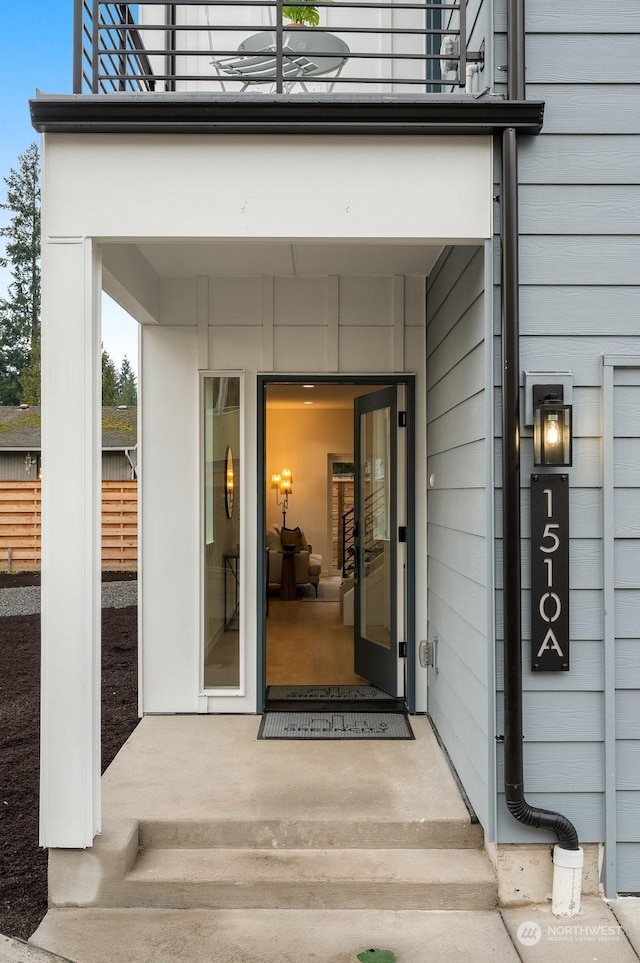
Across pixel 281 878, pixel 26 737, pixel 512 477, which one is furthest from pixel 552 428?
pixel 26 737

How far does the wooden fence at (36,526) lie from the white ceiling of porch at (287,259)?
26.7ft

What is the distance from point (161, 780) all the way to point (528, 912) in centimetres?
165

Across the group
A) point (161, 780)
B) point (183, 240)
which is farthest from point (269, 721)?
point (183, 240)

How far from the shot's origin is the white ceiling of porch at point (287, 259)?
3586 mm

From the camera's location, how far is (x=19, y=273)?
63.9 feet

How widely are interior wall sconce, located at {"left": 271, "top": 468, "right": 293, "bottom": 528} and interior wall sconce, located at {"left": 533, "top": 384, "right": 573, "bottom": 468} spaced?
805 cm

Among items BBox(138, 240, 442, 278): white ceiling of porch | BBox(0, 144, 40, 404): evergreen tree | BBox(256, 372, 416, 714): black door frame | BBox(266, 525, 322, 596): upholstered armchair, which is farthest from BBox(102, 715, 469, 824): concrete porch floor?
BBox(0, 144, 40, 404): evergreen tree

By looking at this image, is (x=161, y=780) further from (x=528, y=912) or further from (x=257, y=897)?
(x=528, y=912)

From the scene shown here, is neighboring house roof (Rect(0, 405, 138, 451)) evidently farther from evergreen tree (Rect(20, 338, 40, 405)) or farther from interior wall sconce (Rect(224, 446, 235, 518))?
interior wall sconce (Rect(224, 446, 235, 518))

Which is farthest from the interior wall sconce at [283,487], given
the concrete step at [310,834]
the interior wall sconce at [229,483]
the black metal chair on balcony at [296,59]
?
the concrete step at [310,834]

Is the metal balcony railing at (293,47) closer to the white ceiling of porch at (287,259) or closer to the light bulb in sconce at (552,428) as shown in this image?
the white ceiling of porch at (287,259)

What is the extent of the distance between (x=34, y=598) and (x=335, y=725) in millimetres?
6292

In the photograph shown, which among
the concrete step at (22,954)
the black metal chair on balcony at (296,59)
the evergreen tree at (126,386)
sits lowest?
the concrete step at (22,954)

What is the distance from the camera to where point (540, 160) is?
101 inches
